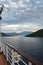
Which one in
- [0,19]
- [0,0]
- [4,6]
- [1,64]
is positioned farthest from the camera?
[0,19]

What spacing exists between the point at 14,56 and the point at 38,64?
1.16 metres

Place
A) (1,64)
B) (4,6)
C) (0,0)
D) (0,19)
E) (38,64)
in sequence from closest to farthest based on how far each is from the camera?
(38,64) → (1,64) → (0,0) → (4,6) → (0,19)

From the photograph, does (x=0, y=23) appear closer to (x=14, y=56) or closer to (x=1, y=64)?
(x=1, y=64)

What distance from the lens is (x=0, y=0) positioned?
5.06m

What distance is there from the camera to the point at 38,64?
990mm

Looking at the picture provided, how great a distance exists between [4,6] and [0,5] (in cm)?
24

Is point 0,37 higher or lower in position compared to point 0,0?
lower

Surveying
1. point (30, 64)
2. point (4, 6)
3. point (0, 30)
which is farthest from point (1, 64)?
point (0, 30)

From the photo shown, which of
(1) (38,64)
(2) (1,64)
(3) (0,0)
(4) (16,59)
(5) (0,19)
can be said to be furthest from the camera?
(5) (0,19)

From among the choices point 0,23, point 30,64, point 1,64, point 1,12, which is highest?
point 1,12

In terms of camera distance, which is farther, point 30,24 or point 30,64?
point 30,24

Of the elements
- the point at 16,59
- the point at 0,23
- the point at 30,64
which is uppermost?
the point at 0,23

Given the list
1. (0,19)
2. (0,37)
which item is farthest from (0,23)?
(0,37)

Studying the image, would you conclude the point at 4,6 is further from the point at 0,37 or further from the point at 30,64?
the point at 30,64
